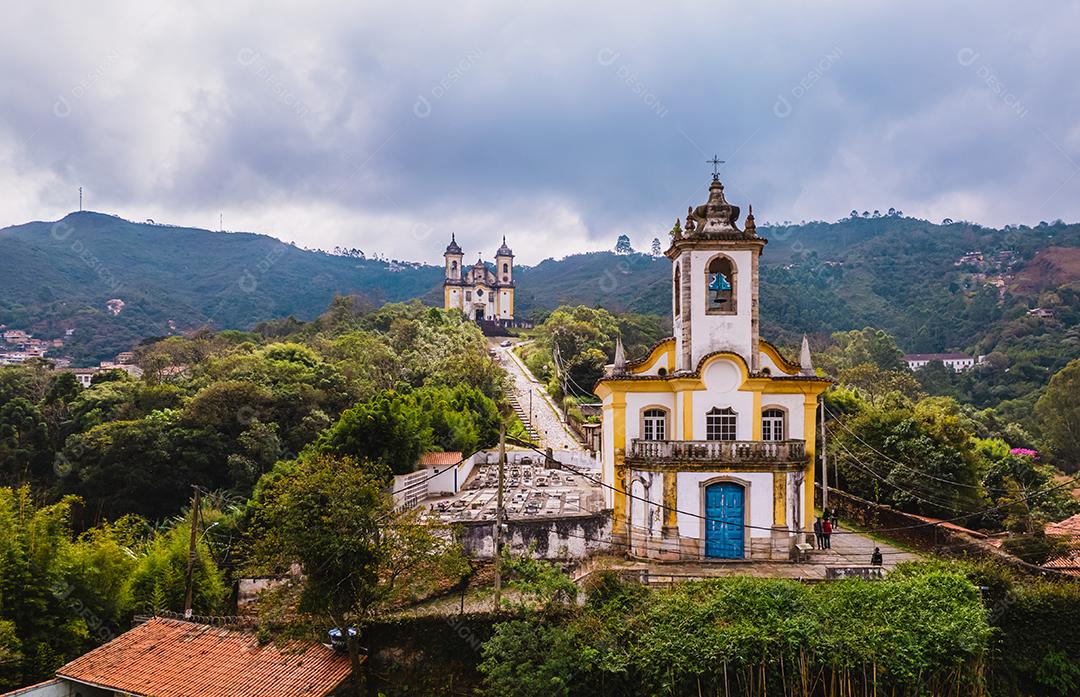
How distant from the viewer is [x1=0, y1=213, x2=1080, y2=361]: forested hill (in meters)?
107

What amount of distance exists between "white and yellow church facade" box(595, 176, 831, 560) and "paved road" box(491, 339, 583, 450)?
73.3 feet

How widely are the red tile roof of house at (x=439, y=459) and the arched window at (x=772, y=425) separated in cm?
1635

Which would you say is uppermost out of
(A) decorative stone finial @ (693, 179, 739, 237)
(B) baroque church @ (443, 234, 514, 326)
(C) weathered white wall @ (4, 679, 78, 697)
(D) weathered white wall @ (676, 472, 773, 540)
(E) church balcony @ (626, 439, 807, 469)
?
(B) baroque church @ (443, 234, 514, 326)

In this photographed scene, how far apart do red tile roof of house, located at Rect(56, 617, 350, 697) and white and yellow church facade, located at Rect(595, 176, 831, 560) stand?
8.60 metres

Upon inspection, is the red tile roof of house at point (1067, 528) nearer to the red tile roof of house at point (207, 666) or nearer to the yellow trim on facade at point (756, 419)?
the yellow trim on facade at point (756, 419)

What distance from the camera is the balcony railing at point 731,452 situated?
20094mm

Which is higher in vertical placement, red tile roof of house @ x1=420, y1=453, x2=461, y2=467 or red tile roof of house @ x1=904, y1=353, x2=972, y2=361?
red tile roof of house @ x1=904, y1=353, x2=972, y2=361

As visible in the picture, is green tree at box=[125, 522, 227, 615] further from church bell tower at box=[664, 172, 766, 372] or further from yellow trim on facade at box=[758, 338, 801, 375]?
yellow trim on facade at box=[758, 338, 801, 375]

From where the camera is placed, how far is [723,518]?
20219mm

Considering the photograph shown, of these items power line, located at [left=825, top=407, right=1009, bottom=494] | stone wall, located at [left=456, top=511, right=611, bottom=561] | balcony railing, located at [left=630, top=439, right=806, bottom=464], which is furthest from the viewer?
power line, located at [left=825, top=407, right=1009, bottom=494]

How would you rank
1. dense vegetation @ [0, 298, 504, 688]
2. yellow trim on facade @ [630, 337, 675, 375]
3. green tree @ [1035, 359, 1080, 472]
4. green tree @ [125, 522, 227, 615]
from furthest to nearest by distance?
green tree @ [1035, 359, 1080, 472] → yellow trim on facade @ [630, 337, 675, 375] → green tree @ [125, 522, 227, 615] → dense vegetation @ [0, 298, 504, 688]

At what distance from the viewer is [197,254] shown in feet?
623

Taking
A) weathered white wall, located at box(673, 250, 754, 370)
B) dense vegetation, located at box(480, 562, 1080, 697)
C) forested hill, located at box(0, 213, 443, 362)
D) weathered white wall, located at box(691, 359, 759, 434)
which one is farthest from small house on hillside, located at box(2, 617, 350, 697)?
forested hill, located at box(0, 213, 443, 362)

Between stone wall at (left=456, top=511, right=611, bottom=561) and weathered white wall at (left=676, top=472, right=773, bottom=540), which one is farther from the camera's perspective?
weathered white wall at (left=676, top=472, right=773, bottom=540)
